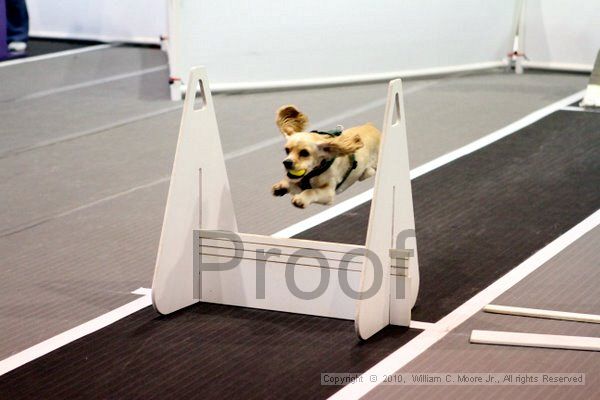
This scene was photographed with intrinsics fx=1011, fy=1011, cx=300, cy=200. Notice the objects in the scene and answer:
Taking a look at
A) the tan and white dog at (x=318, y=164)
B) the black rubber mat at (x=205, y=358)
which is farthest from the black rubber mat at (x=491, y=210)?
the tan and white dog at (x=318, y=164)

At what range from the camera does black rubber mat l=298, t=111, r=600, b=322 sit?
4375 millimetres

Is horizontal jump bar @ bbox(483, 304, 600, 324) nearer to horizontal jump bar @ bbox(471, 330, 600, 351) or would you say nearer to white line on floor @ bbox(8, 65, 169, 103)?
horizontal jump bar @ bbox(471, 330, 600, 351)

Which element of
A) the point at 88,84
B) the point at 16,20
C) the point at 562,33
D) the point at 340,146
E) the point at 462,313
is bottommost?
the point at 462,313

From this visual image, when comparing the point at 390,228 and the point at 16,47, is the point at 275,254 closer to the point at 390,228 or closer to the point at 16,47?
the point at 390,228

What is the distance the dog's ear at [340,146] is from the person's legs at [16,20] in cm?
705

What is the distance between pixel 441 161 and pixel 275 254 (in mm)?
2559

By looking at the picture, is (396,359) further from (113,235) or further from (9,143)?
(9,143)

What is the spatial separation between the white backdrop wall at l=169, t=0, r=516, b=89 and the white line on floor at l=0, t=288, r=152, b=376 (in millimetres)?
3924

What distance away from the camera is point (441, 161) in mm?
6176

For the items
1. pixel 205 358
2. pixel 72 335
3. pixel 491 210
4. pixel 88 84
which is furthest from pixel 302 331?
pixel 88 84

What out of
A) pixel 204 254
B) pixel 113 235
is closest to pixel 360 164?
pixel 204 254

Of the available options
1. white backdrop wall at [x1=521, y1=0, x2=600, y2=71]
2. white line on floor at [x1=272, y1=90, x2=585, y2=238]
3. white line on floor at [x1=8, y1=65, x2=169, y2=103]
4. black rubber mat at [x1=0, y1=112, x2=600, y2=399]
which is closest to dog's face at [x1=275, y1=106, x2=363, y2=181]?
black rubber mat at [x1=0, y1=112, x2=600, y2=399]

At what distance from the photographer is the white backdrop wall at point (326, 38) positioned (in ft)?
25.6

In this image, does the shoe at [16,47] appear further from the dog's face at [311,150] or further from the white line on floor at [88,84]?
the dog's face at [311,150]
